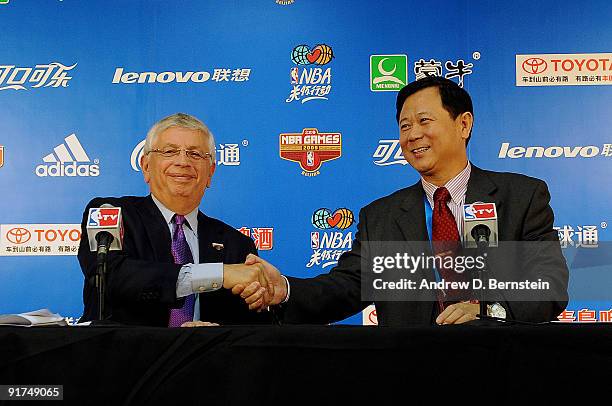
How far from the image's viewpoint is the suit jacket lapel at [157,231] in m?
2.99

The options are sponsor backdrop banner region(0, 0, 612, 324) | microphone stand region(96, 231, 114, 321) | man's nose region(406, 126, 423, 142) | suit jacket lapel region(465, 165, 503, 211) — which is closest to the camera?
microphone stand region(96, 231, 114, 321)

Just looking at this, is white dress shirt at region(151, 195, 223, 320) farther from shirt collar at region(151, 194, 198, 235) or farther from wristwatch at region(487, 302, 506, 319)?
wristwatch at region(487, 302, 506, 319)

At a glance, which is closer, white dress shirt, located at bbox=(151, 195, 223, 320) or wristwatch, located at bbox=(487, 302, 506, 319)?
wristwatch, located at bbox=(487, 302, 506, 319)

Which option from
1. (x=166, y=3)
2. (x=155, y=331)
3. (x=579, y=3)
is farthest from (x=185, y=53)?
(x=155, y=331)

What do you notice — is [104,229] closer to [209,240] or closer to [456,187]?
Result: [209,240]

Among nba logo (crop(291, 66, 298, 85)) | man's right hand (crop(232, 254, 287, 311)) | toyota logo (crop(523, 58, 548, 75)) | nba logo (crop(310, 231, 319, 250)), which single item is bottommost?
A: man's right hand (crop(232, 254, 287, 311))

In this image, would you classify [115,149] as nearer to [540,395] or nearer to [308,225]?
[308,225]

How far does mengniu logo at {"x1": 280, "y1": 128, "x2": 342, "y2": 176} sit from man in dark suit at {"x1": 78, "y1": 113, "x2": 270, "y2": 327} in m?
0.84

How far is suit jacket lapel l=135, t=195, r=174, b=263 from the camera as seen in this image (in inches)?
118

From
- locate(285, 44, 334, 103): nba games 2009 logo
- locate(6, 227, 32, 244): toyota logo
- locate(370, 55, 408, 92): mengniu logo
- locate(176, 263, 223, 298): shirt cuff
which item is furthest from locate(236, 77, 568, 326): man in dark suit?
locate(6, 227, 32, 244): toyota logo

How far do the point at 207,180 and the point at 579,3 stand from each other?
2427mm

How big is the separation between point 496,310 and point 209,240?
52.5 inches

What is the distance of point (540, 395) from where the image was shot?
164 centimetres

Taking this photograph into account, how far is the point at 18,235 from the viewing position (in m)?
4.01
